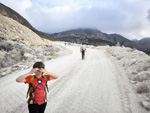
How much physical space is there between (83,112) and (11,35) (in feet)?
54.7

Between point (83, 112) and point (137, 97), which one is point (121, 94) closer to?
point (137, 97)

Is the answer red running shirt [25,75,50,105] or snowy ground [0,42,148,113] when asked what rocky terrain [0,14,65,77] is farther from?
red running shirt [25,75,50,105]

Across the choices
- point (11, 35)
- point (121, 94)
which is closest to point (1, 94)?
point (121, 94)

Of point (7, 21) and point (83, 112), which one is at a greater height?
point (7, 21)

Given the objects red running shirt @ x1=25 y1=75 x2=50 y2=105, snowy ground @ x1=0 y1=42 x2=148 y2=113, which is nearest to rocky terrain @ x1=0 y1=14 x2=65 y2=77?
snowy ground @ x1=0 y1=42 x2=148 y2=113

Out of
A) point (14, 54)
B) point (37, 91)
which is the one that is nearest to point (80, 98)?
point (37, 91)

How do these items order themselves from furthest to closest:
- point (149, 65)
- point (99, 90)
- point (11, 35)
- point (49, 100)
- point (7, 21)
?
point (7, 21), point (11, 35), point (149, 65), point (99, 90), point (49, 100)

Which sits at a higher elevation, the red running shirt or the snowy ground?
the red running shirt

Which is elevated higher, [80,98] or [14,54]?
[14,54]

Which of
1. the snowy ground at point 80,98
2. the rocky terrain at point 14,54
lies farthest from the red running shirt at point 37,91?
the rocky terrain at point 14,54

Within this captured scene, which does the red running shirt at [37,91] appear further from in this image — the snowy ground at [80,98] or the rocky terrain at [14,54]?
the rocky terrain at [14,54]

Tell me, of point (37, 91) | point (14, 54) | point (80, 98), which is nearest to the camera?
point (37, 91)

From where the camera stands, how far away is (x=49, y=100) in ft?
12.6

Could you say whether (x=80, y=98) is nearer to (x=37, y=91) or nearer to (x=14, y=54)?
(x=37, y=91)
